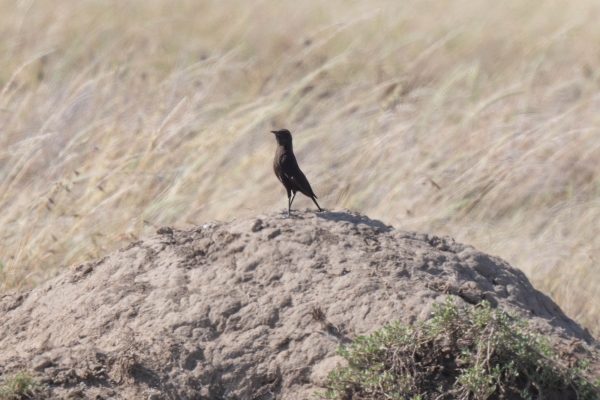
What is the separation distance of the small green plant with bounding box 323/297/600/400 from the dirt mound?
0.21 meters

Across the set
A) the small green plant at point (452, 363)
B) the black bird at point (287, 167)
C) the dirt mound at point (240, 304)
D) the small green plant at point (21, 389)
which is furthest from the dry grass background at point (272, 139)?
the small green plant at point (452, 363)

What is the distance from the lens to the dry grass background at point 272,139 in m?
5.40

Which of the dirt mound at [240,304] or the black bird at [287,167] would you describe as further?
the black bird at [287,167]

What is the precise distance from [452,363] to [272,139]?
479 cm

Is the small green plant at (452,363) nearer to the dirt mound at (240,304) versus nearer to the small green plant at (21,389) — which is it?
the dirt mound at (240,304)

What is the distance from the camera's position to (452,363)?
3156 mm

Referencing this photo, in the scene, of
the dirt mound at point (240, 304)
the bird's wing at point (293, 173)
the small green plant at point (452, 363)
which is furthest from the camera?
the bird's wing at point (293, 173)

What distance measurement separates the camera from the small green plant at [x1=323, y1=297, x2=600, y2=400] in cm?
304

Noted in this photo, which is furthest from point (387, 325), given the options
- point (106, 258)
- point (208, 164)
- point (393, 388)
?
point (208, 164)

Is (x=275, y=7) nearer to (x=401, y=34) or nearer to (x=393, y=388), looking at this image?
(x=401, y=34)

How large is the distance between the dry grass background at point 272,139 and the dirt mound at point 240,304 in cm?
108

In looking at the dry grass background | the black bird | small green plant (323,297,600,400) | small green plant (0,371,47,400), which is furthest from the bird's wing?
small green plant (0,371,47,400)

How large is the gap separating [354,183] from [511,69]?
429 cm

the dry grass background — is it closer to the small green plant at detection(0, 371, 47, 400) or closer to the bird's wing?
the bird's wing
